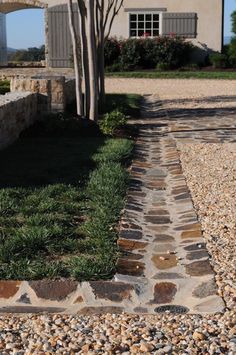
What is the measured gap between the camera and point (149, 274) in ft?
12.2

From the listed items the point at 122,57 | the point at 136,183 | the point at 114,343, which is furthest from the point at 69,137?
the point at 122,57

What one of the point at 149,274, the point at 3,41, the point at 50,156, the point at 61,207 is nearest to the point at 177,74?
the point at 3,41

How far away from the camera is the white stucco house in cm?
2364

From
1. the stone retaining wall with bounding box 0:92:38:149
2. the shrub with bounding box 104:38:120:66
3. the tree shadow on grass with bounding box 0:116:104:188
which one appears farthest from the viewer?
the shrub with bounding box 104:38:120:66

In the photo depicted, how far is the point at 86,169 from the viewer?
20.7ft

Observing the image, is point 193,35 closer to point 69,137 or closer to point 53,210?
point 69,137

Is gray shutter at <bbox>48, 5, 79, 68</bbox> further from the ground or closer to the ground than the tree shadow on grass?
further from the ground

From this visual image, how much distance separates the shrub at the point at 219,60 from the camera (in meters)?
22.9

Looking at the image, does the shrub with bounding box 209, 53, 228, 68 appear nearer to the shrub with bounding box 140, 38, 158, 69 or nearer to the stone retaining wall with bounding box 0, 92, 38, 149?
the shrub with bounding box 140, 38, 158, 69

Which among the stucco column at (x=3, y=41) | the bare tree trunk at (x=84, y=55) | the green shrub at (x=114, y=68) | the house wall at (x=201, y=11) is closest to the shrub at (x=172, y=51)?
the house wall at (x=201, y=11)

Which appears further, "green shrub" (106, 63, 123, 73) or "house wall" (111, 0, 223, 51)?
"house wall" (111, 0, 223, 51)

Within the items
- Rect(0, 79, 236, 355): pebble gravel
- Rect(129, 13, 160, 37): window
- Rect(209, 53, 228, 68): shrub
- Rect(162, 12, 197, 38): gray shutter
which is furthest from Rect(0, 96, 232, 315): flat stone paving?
Rect(129, 13, 160, 37): window

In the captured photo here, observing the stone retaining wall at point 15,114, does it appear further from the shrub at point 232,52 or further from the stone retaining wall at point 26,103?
the shrub at point 232,52

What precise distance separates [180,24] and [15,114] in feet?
55.5
